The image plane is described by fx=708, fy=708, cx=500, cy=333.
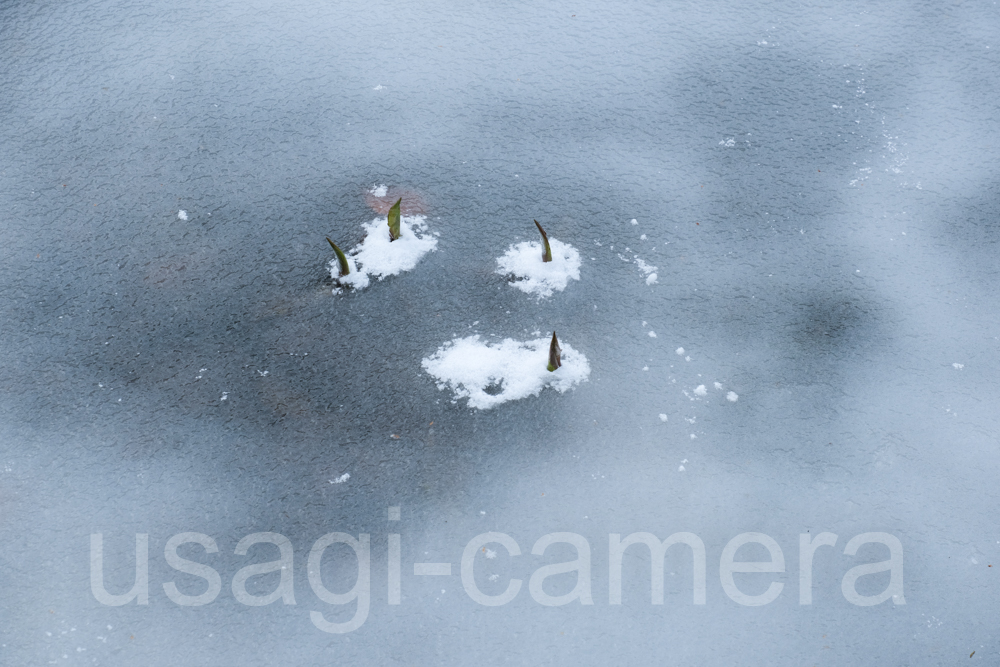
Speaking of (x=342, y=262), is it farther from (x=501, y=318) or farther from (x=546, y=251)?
(x=546, y=251)

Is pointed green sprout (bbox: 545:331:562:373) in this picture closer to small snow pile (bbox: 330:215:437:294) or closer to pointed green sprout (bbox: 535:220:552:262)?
pointed green sprout (bbox: 535:220:552:262)

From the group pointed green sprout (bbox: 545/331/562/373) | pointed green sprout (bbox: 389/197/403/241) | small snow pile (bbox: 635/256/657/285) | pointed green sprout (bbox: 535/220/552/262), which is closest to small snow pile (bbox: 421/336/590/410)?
pointed green sprout (bbox: 545/331/562/373)

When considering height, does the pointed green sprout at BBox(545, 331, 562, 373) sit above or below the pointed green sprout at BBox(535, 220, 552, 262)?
below

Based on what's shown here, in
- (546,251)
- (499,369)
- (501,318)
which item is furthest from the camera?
(546,251)

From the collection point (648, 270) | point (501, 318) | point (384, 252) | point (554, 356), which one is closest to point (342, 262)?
point (384, 252)

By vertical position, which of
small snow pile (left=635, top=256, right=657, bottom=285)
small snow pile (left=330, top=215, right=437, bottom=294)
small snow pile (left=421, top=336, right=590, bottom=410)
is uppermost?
small snow pile (left=330, top=215, right=437, bottom=294)

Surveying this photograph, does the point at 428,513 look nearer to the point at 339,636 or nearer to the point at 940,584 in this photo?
the point at 339,636

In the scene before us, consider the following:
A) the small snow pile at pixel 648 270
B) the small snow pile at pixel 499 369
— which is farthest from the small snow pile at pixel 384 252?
the small snow pile at pixel 648 270
